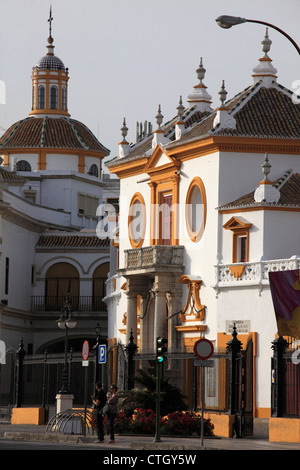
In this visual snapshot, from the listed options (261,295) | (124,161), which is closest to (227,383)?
(261,295)

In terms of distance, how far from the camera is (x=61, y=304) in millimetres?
72250

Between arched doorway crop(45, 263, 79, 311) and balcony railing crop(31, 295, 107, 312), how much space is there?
13 centimetres

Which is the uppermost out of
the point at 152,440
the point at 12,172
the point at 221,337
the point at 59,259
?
the point at 12,172

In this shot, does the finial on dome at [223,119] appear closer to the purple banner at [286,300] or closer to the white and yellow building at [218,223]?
the white and yellow building at [218,223]

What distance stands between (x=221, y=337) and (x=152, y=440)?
49.3 feet

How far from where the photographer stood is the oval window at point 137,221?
56.0 metres

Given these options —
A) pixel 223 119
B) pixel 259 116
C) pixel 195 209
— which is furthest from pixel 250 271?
pixel 259 116

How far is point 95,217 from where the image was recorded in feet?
276

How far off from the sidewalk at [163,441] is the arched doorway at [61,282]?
32449 millimetres

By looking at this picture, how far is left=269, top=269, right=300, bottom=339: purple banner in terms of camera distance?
44438mm

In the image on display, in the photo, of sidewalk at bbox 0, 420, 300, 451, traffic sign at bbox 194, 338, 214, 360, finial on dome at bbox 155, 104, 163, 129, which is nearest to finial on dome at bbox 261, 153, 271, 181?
finial on dome at bbox 155, 104, 163, 129

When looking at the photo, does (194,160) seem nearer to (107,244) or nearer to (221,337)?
(221,337)

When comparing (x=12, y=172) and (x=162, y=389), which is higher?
(x=12, y=172)

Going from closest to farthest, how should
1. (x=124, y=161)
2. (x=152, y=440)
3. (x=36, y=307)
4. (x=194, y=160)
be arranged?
(x=152, y=440) < (x=194, y=160) < (x=124, y=161) < (x=36, y=307)
